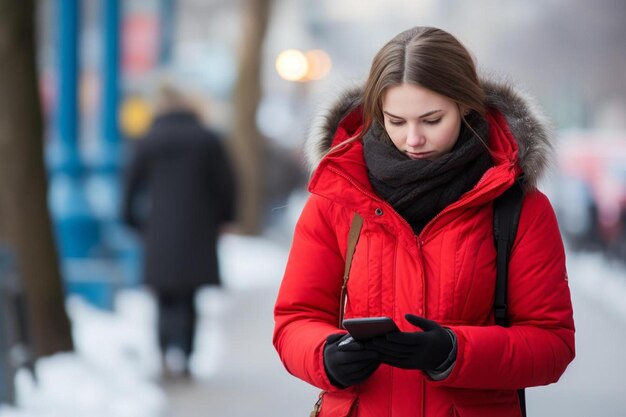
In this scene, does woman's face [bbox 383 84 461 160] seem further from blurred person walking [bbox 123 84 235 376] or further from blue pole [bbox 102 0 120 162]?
blue pole [bbox 102 0 120 162]

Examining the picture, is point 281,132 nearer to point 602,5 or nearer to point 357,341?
point 602,5

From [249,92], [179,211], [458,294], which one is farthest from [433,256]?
[249,92]

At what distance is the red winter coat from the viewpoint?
9.37 feet

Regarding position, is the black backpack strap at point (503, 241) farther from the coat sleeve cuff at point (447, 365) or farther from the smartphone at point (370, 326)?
the smartphone at point (370, 326)

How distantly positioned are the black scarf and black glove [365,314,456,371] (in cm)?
30

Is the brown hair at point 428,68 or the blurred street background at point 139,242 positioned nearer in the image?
the brown hair at point 428,68

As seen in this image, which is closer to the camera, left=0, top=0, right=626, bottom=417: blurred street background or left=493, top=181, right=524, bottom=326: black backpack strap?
left=493, top=181, right=524, bottom=326: black backpack strap

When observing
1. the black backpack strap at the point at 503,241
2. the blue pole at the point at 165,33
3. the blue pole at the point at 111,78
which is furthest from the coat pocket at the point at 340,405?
the blue pole at the point at 165,33

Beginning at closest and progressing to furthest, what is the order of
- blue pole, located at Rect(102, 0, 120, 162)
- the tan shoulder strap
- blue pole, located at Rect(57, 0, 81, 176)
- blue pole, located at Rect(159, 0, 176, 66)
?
the tan shoulder strap → blue pole, located at Rect(57, 0, 81, 176) → blue pole, located at Rect(102, 0, 120, 162) → blue pole, located at Rect(159, 0, 176, 66)

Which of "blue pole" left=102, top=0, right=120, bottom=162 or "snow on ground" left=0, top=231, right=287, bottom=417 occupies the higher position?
"blue pole" left=102, top=0, right=120, bottom=162

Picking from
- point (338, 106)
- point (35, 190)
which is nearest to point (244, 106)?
point (35, 190)

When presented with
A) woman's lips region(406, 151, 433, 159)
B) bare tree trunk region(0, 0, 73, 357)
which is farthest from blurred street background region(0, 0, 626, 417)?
woman's lips region(406, 151, 433, 159)

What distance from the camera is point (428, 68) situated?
113 inches

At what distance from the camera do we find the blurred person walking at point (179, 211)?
8.55 meters
